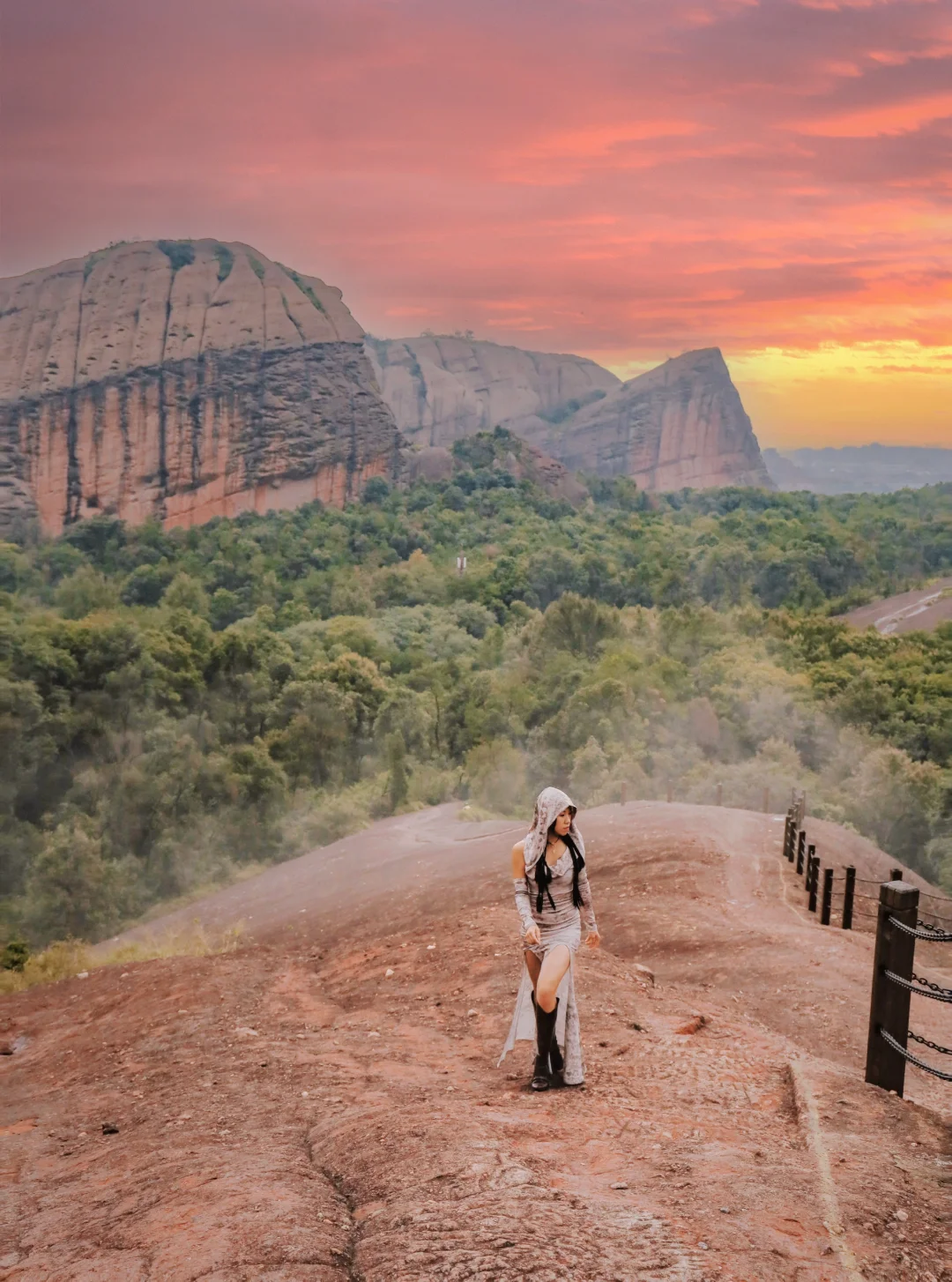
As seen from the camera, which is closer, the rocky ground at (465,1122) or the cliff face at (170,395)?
the rocky ground at (465,1122)

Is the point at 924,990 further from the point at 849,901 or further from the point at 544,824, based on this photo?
the point at 849,901

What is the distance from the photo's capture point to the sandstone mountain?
124875 millimetres

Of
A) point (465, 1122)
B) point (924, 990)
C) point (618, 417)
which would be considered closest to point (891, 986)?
point (924, 990)

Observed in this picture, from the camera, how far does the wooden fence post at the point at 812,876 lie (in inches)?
468

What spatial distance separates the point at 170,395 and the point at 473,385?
6302cm

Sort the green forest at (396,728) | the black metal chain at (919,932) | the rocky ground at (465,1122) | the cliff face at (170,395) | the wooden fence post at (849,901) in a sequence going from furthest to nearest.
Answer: the cliff face at (170,395), the green forest at (396,728), the wooden fence post at (849,901), the black metal chain at (919,932), the rocky ground at (465,1122)

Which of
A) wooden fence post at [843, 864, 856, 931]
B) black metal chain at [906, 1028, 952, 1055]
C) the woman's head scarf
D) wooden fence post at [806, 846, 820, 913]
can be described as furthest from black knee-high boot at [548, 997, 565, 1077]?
wooden fence post at [806, 846, 820, 913]

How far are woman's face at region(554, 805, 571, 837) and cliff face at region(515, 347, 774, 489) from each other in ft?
404

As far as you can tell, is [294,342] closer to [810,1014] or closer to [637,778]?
[637,778]

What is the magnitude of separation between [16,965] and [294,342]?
7517cm

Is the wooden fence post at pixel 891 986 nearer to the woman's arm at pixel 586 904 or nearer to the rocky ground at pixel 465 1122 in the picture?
the rocky ground at pixel 465 1122

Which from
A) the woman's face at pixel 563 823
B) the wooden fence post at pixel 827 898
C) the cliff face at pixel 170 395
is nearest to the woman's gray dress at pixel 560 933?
the woman's face at pixel 563 823

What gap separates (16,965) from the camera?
12.3 meters

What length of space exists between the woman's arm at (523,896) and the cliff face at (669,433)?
12306 cm
